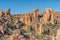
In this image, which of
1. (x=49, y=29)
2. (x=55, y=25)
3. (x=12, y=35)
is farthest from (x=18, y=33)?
(x=55, y=25)

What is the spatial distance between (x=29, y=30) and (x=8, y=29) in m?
4.27

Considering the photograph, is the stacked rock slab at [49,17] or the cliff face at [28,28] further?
the stacked rock slab at [49,17]

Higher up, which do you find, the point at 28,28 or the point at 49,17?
the point at 49,17

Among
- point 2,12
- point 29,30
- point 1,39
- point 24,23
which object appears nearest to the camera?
point 1,39

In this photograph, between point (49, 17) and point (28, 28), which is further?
point (49, 17)

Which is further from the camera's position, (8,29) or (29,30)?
(29,30)

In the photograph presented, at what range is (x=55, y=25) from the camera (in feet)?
182

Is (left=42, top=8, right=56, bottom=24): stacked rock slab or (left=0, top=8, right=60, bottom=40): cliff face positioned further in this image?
(left=42, top=8, right=56, bottom=24): stacked rock slab

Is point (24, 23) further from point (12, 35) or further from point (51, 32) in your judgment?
point (12, 35)

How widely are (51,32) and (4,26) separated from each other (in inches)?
316

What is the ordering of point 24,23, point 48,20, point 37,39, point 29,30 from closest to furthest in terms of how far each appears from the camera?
1. point 37,39
2. point 29,30
3. point 24,23
4. point 48,20

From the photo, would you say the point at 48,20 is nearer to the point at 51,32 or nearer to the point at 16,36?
the point at 51,32

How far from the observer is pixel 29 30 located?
47.0 m

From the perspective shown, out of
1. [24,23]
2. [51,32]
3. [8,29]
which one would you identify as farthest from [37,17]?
[8,29]
